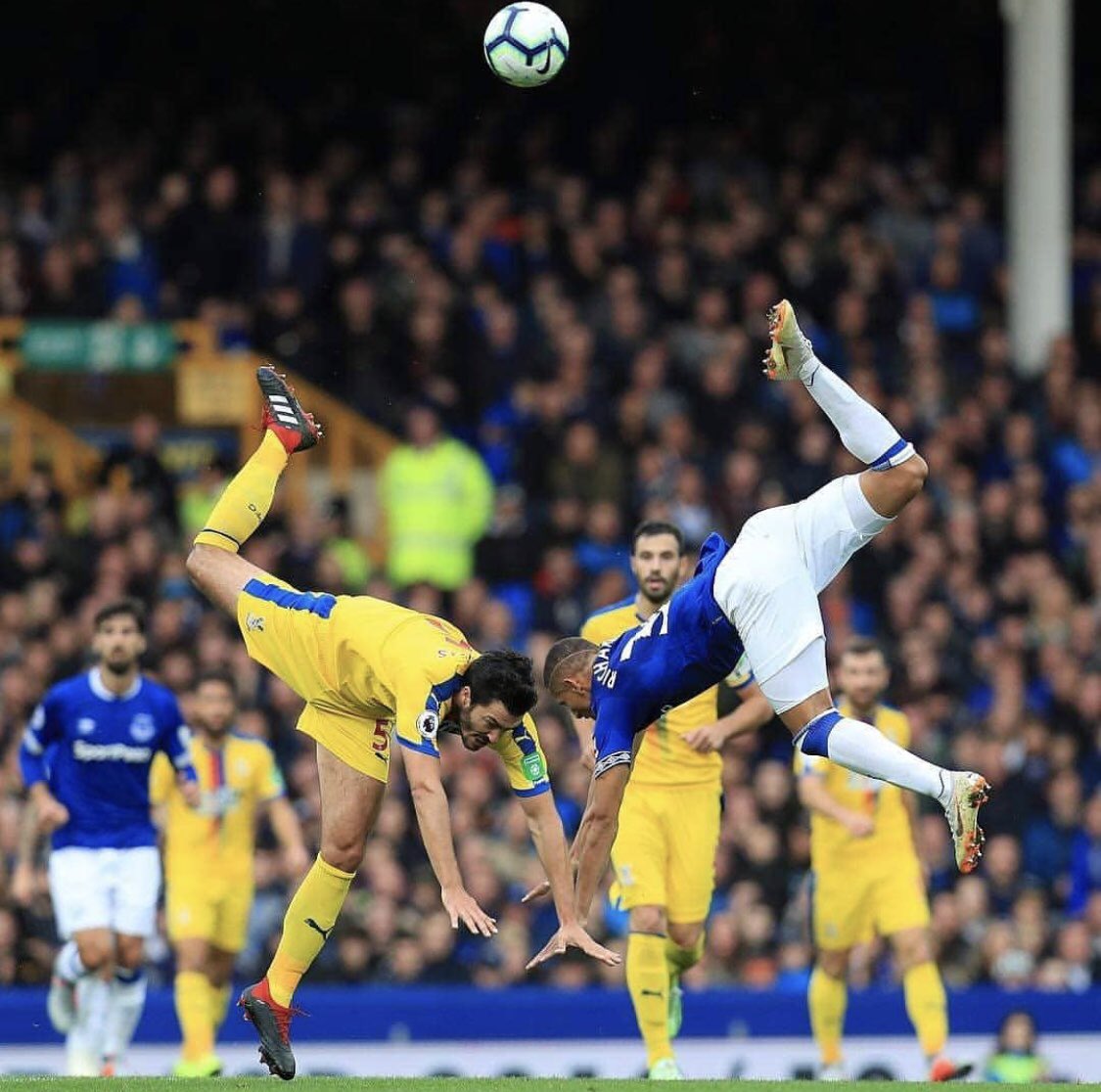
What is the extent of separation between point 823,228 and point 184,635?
24.1 ft

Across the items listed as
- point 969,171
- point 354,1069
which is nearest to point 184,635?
point 354,1069

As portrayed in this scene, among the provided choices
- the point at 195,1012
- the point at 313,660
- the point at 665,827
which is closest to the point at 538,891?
the point at 313,660

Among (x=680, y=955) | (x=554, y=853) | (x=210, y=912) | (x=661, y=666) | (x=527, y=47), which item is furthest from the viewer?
(x=210, y=912)

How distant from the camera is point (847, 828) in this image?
13836 millimetres

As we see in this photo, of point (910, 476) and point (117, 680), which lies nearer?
point (910, 476)

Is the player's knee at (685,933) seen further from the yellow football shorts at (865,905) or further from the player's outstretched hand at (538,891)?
the player's outstretched hand at (538,891)

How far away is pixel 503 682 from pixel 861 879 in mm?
4490

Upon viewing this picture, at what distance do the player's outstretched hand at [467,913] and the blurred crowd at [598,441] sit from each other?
6.44 metres

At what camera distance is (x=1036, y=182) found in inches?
901

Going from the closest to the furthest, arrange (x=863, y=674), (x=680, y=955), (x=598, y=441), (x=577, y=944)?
(x=577, y=944) < (x=680, y=955) < (x=863, y=674) < (x=598, y=441)

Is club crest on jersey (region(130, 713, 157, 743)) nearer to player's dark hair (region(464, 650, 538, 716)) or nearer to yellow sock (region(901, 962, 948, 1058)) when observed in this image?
player's dark hair (region(464, 650, 538, 716))

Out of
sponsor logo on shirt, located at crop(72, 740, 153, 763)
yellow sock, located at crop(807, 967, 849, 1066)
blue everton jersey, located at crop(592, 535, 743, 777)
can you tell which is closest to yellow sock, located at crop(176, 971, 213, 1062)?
sponsor logo on shirt, located at crop(72, 740, 153, 763)

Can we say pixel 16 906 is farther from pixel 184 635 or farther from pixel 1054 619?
pixel 1054 619

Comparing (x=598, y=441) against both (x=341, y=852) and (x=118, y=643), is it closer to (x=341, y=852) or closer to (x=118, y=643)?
(x=118, y=643)
